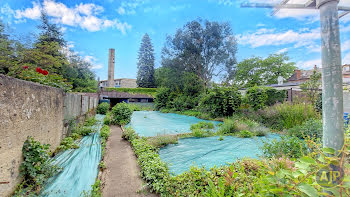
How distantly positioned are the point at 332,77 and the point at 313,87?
8133mm

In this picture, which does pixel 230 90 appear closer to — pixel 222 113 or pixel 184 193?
pixel 222 113

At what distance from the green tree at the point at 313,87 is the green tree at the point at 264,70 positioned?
47.5 feet

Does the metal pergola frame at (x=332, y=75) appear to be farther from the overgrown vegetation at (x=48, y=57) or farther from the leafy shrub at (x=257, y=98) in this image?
the leafy shrub at (x=257, y=98)

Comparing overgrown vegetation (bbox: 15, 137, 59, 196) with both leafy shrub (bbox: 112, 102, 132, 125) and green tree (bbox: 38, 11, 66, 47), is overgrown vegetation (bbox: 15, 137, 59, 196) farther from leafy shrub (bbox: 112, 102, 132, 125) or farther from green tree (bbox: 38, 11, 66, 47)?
green tree (bbox: 38, 11, 66, 47)

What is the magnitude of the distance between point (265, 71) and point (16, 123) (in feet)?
87.8

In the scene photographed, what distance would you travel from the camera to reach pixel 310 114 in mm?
5371

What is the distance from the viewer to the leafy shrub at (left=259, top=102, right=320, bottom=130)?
5379mm

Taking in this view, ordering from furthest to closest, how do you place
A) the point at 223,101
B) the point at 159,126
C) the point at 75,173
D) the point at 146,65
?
the point at 146,65
the point at 223,101
the point at 159,126
the point at 75,173

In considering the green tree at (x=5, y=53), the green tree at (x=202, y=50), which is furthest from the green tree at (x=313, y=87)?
the green tree at (x=202, y=50)

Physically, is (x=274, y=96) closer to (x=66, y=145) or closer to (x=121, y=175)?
(x=121, y=175)

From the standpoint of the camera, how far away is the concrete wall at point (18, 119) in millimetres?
1814

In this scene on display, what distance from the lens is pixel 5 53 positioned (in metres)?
4.26

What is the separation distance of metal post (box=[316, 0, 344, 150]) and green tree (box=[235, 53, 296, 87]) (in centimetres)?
2186

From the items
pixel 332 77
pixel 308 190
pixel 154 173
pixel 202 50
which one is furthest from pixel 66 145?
pixel 202 50
